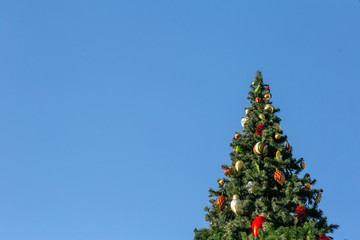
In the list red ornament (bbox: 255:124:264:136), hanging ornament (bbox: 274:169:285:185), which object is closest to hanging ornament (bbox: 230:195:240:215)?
hanging ornament (bbox: 274:169:285:185)

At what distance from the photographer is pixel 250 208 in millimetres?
12438

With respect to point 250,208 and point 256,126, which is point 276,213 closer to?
point 250,208

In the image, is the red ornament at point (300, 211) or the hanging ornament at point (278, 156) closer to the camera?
the red ornament at point (300, 211)

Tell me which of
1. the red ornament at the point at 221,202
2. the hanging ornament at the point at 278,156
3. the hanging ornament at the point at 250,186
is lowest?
the red ornament at the point at 221,202

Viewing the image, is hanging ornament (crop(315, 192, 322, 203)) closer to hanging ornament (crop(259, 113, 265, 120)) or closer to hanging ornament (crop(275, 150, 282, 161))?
hanging ornament (crop(275, 150, 282, 161))

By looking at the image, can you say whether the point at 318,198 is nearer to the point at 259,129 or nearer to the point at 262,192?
the point at 262,192

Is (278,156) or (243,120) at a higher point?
(243,120)

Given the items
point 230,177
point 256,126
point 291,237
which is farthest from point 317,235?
point 256,126

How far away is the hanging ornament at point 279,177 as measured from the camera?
1255cm

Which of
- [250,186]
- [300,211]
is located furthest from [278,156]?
[300,211]

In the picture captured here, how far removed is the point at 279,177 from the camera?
1257cm

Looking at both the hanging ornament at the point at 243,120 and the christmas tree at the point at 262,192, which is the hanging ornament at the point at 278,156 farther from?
the hanging ornament at the point at 243,120

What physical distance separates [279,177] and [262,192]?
78 centimetres

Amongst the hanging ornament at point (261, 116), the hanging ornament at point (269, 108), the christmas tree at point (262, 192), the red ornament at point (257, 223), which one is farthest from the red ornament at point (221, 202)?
the hanging ornament at point (269, 108)
